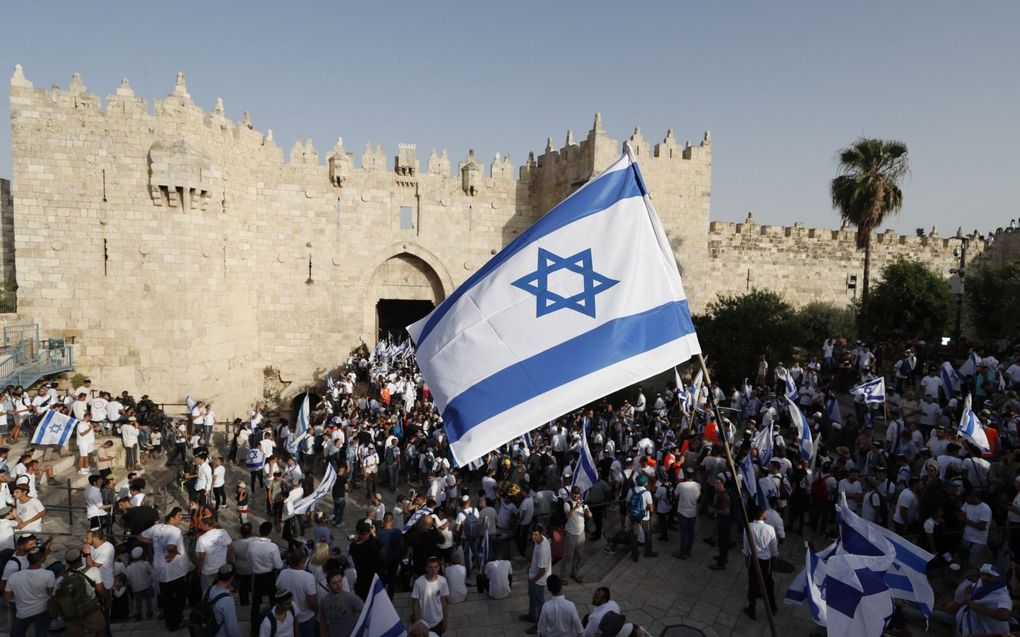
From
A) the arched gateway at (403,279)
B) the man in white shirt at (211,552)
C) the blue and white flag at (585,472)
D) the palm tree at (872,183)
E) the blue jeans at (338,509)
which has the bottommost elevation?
the blue jeans at (338,509)

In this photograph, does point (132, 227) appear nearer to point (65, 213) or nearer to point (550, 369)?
point (65, 213)

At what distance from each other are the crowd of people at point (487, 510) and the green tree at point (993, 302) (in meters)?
6.77

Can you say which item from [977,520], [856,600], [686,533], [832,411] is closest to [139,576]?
[686,533]

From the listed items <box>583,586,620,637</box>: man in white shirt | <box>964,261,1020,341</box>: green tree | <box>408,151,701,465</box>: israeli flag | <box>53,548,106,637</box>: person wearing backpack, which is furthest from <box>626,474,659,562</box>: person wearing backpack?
<box>964,261,1020,341</box>: green tree

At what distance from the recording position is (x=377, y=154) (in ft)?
72.0

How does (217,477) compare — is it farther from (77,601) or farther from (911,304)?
(911,304)

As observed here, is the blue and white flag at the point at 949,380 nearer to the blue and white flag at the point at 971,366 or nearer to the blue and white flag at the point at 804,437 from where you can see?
the blue and white flag at the point at 971,366

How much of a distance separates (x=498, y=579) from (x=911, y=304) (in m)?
18.6

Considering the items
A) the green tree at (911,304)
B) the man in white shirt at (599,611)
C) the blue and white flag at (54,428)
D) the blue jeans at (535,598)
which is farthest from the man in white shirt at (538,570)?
the green tree at (911,304)

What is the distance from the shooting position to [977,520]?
6.90 meters

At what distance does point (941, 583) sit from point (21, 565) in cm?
1066

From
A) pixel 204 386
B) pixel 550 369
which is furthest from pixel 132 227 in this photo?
pixel 550 369

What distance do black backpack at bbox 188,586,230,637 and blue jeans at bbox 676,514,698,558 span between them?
19.3ft

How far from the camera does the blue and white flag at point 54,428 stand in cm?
1013
